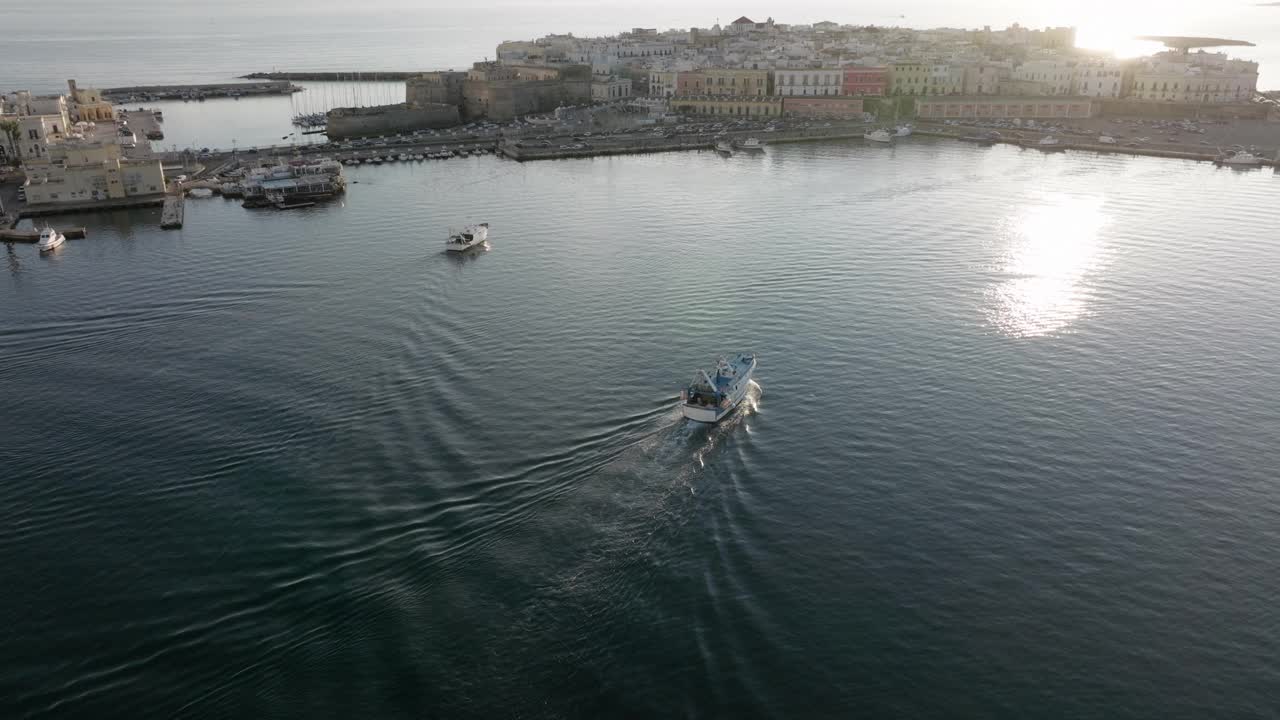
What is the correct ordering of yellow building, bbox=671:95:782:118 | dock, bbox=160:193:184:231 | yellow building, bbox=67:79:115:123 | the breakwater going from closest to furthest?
dock, bbox=160:193:184:231
yellow building, bbox=67:79:115:123
yellow building, bbox=671:95:782:118
the breakwater

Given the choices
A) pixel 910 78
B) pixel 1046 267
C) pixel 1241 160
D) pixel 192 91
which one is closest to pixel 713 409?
pixel 1046 267

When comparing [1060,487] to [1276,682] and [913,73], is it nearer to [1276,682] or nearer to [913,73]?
[1276,682]

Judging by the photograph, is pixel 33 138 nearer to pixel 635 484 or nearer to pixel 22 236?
pixel 22 236

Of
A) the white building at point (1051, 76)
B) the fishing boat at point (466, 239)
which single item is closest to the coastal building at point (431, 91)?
the fishing boat at point (466, 239)

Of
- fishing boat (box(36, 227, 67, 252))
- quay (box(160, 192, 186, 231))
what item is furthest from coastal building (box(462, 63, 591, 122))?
fishing boat (box(36, 227, 67, 252))

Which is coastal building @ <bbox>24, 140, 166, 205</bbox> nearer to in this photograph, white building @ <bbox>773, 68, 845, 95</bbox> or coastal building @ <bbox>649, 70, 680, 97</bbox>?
coastal building @ <bbox>649, 70, 680, 97</bbox>
